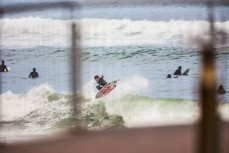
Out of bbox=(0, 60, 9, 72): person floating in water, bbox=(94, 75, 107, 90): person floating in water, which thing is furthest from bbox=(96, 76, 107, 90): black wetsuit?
bbox=(0, 60, 9, 72): person floating in water

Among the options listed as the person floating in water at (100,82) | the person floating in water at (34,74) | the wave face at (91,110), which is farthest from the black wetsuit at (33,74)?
the person floating in water at (100,82)

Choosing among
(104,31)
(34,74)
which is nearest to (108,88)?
(104,31)

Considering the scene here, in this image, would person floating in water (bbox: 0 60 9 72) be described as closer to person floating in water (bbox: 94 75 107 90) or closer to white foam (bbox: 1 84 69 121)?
white foam (bbox: 1 84 69 121)

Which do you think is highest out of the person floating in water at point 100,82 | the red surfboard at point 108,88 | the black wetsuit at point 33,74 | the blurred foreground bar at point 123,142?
the black wetsuit at point 33,74

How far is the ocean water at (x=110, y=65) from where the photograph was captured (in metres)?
3.24

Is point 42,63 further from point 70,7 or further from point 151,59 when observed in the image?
point 151,59

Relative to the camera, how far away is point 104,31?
3.50 metres

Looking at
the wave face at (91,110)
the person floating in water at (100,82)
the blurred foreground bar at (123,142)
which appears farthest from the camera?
the person floating in water at (100,82)

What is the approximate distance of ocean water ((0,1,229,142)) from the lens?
324 centimetres

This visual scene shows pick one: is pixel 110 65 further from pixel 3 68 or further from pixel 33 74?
pixel 3 68

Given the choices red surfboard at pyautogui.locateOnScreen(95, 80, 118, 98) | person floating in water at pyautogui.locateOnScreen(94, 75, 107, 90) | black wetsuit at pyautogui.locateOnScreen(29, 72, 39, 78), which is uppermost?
black wetsuit at pyautogui.locateOnScreen(29, 72, 39, 78)

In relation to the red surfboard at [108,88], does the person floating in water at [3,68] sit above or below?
above

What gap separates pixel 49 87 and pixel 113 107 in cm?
61

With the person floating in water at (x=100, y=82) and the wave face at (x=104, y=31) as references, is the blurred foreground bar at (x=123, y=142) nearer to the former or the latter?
the person floating in water at (x=100, y=82)
